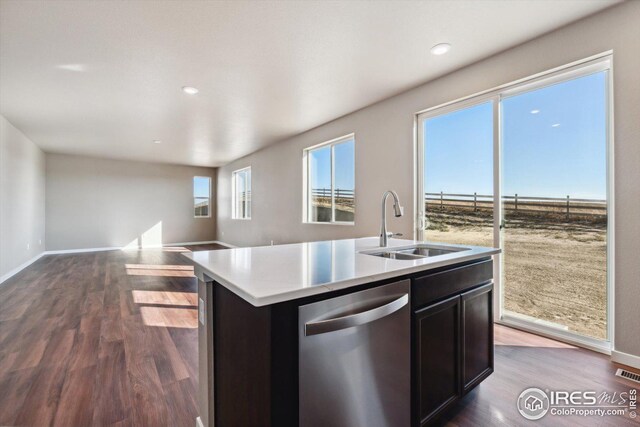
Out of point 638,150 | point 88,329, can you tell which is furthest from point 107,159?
point 638,150

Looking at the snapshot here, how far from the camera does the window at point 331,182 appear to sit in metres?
4.72

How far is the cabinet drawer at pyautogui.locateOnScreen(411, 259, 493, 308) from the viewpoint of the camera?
1.34 metres

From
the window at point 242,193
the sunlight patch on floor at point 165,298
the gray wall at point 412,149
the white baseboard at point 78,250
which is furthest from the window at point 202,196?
the sunlight patch on floor at point 165,298

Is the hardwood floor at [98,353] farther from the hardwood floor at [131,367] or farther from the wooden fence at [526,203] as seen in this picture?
the wooden fence at [526,203]

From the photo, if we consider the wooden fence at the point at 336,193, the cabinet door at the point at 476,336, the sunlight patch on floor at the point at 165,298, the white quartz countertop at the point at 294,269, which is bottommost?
the sunlight patch on floor at the point at 165,298

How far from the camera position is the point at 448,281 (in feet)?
4.90

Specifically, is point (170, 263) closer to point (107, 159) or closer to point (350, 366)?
point (107, 159)

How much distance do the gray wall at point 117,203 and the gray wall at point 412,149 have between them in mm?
3321

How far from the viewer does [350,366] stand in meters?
1.07

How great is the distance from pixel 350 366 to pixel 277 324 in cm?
36

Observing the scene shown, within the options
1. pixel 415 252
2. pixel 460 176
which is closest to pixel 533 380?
pixel 415 252

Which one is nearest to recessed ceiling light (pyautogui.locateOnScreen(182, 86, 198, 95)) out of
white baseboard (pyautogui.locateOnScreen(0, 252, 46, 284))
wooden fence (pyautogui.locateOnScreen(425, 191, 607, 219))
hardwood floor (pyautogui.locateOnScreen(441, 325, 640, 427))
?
wooden fence (pyautogui.locateOnScreen(425, 191, 607, 219))

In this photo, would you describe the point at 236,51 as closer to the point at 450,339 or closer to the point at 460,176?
the point at 460,176

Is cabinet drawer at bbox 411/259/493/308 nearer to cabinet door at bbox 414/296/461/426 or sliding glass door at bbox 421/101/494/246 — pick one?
cabinet door at bbox 414/296/461/426
